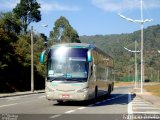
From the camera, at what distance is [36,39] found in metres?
97.3

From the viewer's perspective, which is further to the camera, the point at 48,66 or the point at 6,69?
the point at 6,69

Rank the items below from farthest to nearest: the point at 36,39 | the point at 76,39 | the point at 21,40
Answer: the point at 76,39
the point at 36,39
the point at 21,40

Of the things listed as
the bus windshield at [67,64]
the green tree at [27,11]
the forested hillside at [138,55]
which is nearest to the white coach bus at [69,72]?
the bus windshield at [67,64]

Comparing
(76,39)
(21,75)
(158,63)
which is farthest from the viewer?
(158,63)

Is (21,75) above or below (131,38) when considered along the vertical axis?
below

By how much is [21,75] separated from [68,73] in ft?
134

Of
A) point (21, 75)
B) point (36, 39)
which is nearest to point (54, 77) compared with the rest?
point (21, 75)

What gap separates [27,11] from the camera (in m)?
105

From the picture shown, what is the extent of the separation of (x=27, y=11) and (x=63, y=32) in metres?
11.7

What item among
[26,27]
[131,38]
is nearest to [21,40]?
[26,27]

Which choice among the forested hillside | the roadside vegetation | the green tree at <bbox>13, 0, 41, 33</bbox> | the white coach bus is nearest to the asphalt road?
the white coach bus

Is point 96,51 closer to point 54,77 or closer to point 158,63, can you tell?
point 54,77

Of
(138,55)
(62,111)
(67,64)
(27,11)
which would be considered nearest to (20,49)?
(27,11)

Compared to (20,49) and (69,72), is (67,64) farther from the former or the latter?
(20,49)
